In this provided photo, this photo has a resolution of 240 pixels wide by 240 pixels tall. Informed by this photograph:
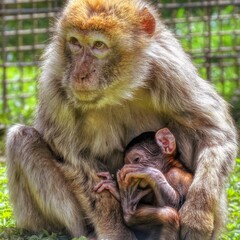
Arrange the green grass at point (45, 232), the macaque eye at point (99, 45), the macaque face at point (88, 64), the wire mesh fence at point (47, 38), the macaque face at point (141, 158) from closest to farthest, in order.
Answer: the macaque face at point (88, 64) < the macaque eye at point (99, 45) < the macaque face at point (141, 158) < the green grass at point (45, 232) < the wire mesh fence at point (47, 38)

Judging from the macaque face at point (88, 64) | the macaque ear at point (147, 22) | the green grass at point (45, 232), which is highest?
the macaque ear at point (147, 22)

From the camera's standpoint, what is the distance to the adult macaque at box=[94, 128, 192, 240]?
727cm

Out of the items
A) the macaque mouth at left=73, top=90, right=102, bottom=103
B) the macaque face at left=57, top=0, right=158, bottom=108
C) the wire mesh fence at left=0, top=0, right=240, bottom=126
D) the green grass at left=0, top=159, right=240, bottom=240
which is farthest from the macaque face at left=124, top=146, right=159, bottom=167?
the wire mesh fence at left=0, top=0, right=240, bottom=126

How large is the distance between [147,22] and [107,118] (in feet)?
2.43

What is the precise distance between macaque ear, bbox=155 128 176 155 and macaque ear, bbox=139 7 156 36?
0.71 meters

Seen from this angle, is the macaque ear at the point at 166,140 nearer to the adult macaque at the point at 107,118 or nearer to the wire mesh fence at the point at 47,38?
the adult macaque at the point at 107,118

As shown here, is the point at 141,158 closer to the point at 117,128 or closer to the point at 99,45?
the point at 117,128

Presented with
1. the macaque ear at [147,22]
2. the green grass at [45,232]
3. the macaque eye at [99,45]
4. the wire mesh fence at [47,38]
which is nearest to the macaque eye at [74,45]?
the macaque eye at [99,45]

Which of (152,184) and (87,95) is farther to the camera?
(152,184)

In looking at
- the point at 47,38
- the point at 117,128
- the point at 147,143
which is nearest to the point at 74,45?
the point at 117,128

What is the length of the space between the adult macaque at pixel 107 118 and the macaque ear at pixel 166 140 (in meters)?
0.11

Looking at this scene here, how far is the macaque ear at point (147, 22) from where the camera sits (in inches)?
299

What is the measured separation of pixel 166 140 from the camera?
24.8 feet

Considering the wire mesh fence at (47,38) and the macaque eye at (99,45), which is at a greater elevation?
the macaque eye at (99,45)
